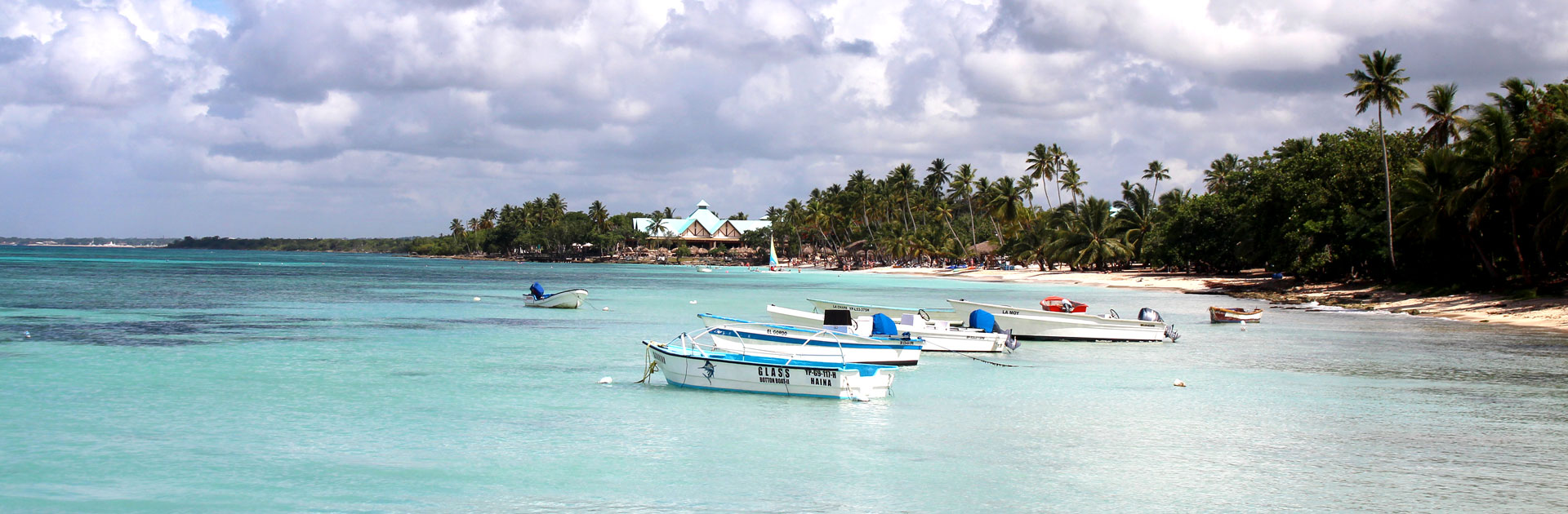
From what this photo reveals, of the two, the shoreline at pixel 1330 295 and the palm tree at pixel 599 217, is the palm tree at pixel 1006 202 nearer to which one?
the shoreline at pixel 1330 295

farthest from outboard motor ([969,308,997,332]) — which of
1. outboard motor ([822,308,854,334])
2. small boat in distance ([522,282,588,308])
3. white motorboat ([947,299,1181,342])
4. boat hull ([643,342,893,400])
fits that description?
small boat in distance ([522,282,588,308])

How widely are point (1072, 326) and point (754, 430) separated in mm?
20399

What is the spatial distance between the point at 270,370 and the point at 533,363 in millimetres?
6337

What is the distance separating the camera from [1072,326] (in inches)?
1389

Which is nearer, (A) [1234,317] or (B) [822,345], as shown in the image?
(B) [822,345]

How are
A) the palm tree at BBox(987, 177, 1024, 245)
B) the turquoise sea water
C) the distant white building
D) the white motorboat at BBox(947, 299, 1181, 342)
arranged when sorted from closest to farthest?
the turquoise sea water, the white motorboat at BBox(947, 299, 1181, 342), the palm tree at BBox(987, 177, 1024, 245), the distant white building

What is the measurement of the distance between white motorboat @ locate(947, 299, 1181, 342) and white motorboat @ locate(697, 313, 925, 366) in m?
9.39

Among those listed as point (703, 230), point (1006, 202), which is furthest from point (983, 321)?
point (703, 230)

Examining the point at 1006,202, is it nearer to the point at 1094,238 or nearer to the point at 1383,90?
the point at 1094,238

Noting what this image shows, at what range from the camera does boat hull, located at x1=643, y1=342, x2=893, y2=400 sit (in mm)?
20641

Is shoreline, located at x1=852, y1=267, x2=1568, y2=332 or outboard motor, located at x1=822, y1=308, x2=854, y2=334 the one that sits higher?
outboard motor, located at x1=822, y1=308, x2=854, y2=334

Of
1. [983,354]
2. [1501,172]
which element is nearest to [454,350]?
[983,354]

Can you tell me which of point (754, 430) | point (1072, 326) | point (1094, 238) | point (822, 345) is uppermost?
point (1094, 238)

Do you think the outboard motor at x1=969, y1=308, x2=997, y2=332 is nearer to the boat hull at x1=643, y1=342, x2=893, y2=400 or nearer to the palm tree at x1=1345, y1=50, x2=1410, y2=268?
the boat hull at x1=643, y1=342, x2=893, y2=400
